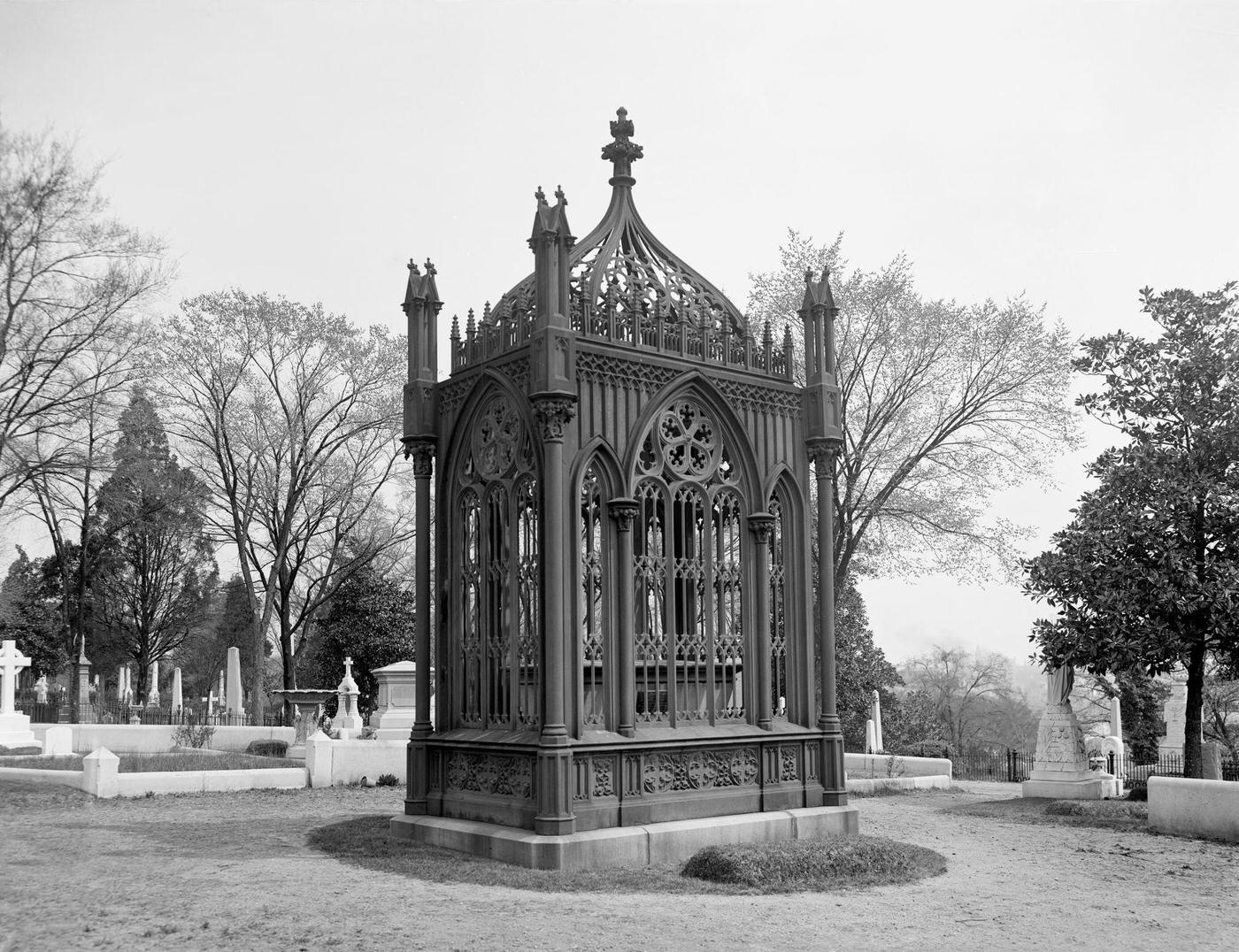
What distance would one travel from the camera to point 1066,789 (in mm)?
19750

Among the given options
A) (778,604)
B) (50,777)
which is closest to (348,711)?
(50,777)

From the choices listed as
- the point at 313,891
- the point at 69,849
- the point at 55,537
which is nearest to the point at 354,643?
the point at 55,537

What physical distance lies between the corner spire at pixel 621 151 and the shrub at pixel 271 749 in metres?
17.4

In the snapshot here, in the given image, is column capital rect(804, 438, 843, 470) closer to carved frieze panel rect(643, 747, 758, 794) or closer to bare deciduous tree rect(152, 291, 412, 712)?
carved frieze panel rect(643, 747, 758, 794)

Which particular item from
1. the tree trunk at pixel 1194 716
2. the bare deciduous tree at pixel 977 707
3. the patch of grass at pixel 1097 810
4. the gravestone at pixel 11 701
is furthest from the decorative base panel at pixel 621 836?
the bare deciduous tree at pixel 977 707

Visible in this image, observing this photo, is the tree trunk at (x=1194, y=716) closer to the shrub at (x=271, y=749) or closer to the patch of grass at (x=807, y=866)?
the patch of grass at (x=807, y=866)

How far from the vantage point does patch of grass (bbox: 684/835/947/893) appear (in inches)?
384

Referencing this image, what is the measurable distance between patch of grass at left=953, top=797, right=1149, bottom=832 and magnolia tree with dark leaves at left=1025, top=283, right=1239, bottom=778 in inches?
64.3

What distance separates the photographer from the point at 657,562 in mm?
11828

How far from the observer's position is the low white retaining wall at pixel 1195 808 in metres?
13.9

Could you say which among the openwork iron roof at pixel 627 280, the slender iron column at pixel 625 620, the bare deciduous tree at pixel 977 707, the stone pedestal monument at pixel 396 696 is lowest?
the bare deciduous tree at pixel 977 707

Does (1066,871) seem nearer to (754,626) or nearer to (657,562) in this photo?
(754,626)

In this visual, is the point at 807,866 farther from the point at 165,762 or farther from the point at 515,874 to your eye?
the point at 165,762

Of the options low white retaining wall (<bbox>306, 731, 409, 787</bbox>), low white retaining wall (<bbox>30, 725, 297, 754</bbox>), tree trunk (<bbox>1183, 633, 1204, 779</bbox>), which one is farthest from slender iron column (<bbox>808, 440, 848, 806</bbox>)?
low white retaining wall (<bbox>30, 725, 297, 754</bbox>)
